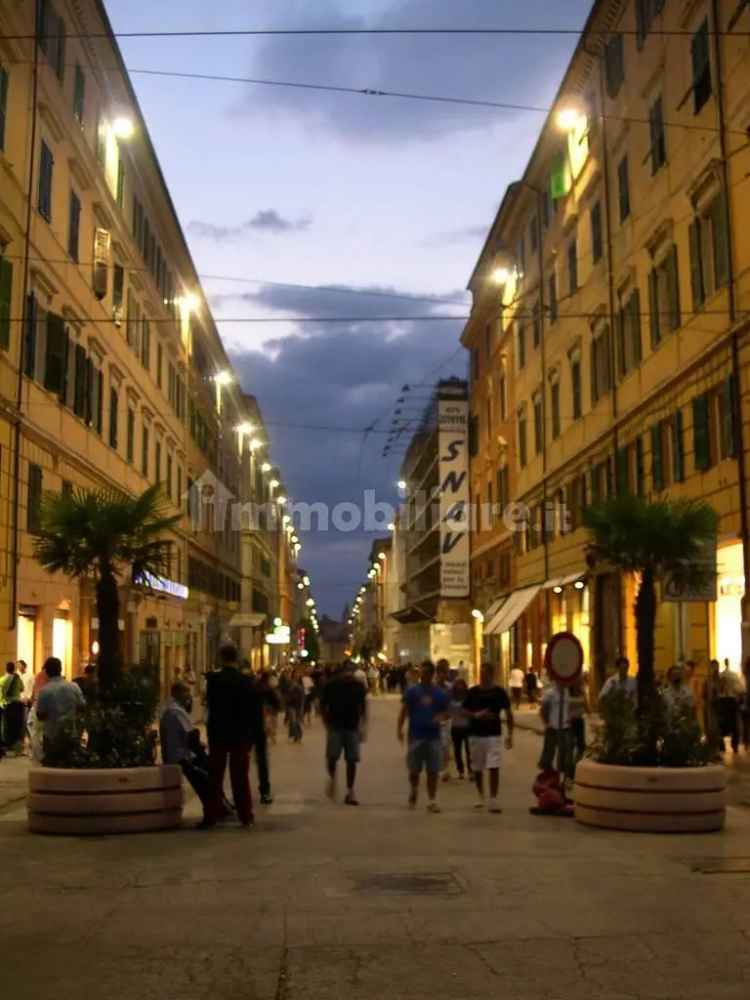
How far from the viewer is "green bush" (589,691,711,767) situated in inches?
498

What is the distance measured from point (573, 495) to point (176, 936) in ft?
97.2

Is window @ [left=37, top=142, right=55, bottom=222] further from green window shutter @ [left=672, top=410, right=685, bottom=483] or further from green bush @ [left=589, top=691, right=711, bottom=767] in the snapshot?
green bush @ [left=589, top=691, right=711, bottom=767]

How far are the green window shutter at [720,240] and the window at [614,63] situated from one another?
313 inches

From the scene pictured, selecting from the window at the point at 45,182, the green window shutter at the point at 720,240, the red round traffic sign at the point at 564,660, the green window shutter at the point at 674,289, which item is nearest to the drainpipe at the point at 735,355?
the green window shutter at the point at 720,240

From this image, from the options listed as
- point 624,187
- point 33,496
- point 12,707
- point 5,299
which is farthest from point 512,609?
point 12,707

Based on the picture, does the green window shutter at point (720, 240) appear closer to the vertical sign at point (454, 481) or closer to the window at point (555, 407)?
the window at point (555, 407)

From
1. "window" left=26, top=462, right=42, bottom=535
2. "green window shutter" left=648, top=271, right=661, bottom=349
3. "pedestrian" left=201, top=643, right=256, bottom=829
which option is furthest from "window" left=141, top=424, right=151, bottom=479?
"pedestrian" left=201, top=643, right=256, bottom=829

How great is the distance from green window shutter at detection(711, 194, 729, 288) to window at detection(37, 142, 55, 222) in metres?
13.8

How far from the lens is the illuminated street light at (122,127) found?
34094mm

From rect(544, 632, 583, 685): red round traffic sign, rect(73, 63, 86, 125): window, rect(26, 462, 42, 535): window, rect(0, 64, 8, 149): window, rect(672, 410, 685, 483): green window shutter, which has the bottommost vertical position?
rect(544, 632, 583, 685): red round traffic sign

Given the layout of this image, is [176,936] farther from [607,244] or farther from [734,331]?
[607,244]

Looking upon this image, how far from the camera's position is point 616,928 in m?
7.95

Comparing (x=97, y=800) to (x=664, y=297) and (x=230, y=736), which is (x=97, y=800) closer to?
(x=230, y=736)

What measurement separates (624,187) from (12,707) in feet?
60.8
